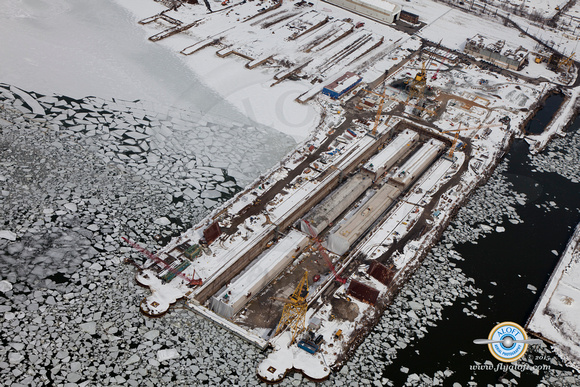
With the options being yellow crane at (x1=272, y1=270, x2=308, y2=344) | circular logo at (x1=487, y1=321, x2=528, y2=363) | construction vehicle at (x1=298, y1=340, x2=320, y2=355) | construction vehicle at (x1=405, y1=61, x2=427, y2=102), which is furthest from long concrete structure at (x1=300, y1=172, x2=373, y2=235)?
construction vehicle at (x1=405, y1=61, x2=427, y2=102)

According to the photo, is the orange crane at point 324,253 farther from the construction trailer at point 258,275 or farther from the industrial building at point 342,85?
the industrial building at point 342,85

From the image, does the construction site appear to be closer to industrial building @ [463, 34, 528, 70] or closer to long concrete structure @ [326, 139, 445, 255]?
long concrete structure @ [326, 139, 445, 255]

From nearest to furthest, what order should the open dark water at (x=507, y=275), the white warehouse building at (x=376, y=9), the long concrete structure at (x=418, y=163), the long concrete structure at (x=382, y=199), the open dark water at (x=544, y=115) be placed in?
the open dark water at (x=507, y=275), the long concrete structure at (x=382, y=199), the long concrete structure at (x=418, y=163), the open dark water at (x=544, y=115), the white warehouse building at (x=376, y=9)

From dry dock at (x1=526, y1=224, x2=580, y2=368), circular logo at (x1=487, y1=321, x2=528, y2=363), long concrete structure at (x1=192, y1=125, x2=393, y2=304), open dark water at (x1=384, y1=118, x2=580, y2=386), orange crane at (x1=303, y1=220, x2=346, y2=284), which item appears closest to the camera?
circular logo at (x1=487, y1=321, x2=528, y2=363)

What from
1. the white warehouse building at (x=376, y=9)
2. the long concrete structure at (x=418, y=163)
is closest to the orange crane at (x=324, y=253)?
the long concrete structure at (x=418, y=163)

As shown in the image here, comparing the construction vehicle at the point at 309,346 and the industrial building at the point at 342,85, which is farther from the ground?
the industrial building at the point at 342,85
